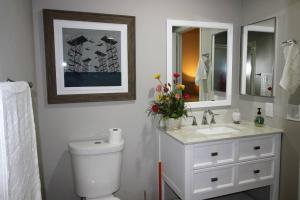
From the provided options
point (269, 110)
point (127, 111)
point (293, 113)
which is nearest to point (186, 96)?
point (127, 111)

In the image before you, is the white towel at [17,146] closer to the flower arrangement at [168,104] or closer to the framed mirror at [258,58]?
the flower arrangement at [168,104]

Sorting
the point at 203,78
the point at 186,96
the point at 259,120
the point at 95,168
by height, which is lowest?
the point at 95,168

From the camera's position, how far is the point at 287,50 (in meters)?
1.90

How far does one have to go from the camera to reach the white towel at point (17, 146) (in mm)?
818

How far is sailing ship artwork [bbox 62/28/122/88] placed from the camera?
1907 millimetres

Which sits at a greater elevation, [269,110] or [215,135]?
[269,110]

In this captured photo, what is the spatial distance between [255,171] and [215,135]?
1.71 ft

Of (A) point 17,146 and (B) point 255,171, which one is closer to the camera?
(A) point 17,146

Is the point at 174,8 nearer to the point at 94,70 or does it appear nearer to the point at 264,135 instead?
the point at 94,70

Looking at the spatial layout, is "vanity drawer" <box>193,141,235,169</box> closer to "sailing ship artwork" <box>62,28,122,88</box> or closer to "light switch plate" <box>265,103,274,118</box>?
"light switch plate" <box>265,103,274,118</box>

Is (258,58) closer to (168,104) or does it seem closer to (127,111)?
(168,104)

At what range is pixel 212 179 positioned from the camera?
6.04 feet

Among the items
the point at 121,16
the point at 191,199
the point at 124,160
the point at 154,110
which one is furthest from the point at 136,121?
the point at 121,16

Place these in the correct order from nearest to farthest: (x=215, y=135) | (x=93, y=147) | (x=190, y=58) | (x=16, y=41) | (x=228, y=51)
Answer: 1. (x=16, y=41)
2. (x=93, y=147)
3. (x=215, y=135)
4. (x=190, y=58)
5. (x=228, y=51)
